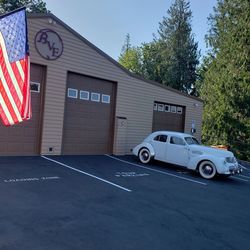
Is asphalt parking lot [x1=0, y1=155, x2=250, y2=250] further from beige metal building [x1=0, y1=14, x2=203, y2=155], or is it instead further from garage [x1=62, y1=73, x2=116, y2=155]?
garage [x1=62, y1=73, x2=116, y2=155]

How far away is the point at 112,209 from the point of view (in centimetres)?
773

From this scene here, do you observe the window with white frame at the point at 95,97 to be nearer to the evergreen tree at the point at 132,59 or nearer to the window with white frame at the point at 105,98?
the window with white frame at the point at 105,98

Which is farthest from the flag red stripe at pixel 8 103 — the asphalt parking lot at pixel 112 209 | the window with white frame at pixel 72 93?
the window with white frame at pixel 72 93

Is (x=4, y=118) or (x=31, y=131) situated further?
(x=31, y=131)

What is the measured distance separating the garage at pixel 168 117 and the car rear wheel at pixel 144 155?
4.07m

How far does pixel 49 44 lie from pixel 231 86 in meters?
18.6

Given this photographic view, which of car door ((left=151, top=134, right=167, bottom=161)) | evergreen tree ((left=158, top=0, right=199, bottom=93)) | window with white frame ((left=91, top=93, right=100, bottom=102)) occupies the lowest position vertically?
car door ((left=151, top=134, right=167, bottom=161))

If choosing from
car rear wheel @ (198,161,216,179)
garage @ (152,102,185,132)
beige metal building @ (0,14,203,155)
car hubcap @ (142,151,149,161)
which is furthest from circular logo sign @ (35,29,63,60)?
car rear wheel @ (198,161,216,179)

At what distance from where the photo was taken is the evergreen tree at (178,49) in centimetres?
4331

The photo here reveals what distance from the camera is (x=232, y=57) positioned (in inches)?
1217

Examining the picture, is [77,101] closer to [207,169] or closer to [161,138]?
[161,138]

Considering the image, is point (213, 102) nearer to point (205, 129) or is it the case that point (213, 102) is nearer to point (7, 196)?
point (205, 129)

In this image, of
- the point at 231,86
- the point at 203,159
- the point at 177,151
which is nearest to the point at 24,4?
the point at 231,86

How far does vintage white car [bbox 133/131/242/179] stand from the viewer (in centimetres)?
1352
